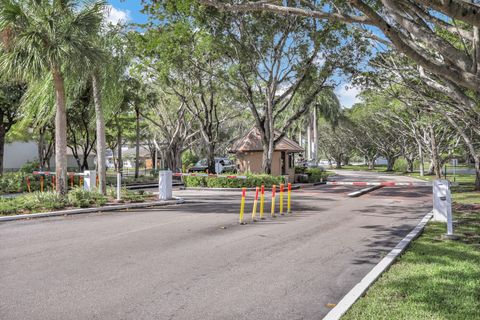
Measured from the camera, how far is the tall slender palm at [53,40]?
503 inches

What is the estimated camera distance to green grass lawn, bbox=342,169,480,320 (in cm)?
458

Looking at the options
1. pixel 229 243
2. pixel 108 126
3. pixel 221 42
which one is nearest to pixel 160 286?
pixel 229 243

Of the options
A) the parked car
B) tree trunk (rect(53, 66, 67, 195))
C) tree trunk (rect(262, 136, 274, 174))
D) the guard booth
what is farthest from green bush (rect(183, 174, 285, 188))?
the parked car

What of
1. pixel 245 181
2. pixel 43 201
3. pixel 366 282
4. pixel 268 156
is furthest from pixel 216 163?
pixel 366 282

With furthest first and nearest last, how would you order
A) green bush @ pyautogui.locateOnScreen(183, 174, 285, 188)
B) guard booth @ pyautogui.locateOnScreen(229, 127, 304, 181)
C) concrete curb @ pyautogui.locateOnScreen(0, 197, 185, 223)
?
guard booth @ pyautogui.locateOnScreen(229, 127, 304, 181)
green bush @ pyautogui.locateOnScreen(183, 174, 285, 188)
concrete curb @ pyautogui.locateOnScreen(0, 197, 185, 223)

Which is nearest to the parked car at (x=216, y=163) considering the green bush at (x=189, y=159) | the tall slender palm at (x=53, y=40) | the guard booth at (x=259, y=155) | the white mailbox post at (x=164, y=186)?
the guard booth at (x=259, y=155)

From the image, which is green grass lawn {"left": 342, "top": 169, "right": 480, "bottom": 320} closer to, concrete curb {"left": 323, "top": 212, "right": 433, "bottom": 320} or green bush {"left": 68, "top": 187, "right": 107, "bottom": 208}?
concrete curb {"left": 323, "top": 212, "right": 433, "bottom": 320}

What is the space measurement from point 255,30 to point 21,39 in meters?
14.1

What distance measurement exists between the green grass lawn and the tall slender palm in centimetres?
1167

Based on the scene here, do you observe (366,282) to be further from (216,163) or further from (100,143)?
(216,163)

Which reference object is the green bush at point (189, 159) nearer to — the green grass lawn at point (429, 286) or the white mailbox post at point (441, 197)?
the white mailbox post at point (441, 197)

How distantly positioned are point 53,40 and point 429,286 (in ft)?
43.1

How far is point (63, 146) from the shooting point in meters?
14.0

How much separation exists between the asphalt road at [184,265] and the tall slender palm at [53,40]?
4.92m
